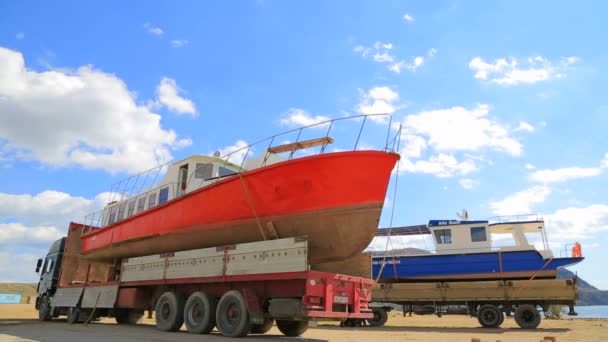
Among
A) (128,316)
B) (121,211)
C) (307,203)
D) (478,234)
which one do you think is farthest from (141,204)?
(478,234)

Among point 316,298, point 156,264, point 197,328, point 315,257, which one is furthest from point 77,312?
point 316,298

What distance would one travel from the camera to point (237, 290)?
26.1 feet

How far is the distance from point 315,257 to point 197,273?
94.6 inches

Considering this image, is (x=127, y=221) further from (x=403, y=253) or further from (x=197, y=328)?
(x=403, y=253)

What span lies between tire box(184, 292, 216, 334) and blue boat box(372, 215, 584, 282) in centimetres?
699

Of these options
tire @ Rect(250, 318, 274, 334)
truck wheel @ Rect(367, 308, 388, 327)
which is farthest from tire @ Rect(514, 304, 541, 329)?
tire @ Rect(250, 318, 274, 334)

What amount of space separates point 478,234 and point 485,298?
278 cm

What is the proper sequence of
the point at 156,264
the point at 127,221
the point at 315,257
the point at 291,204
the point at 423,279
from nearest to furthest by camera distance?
1. the point at 291,204
2. the point at 315,257
3. the point at 156,264
4. the point at 127,221
5. the point at 423,279

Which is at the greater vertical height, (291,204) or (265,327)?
Answer: (291,204)

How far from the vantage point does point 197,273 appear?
336 inches

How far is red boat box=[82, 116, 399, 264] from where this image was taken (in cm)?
791

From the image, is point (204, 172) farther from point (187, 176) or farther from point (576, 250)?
point (576, 250)

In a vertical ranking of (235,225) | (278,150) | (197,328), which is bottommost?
(197,328)

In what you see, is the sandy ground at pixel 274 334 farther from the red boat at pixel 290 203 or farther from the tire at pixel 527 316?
the red boat at pixel 290 203
